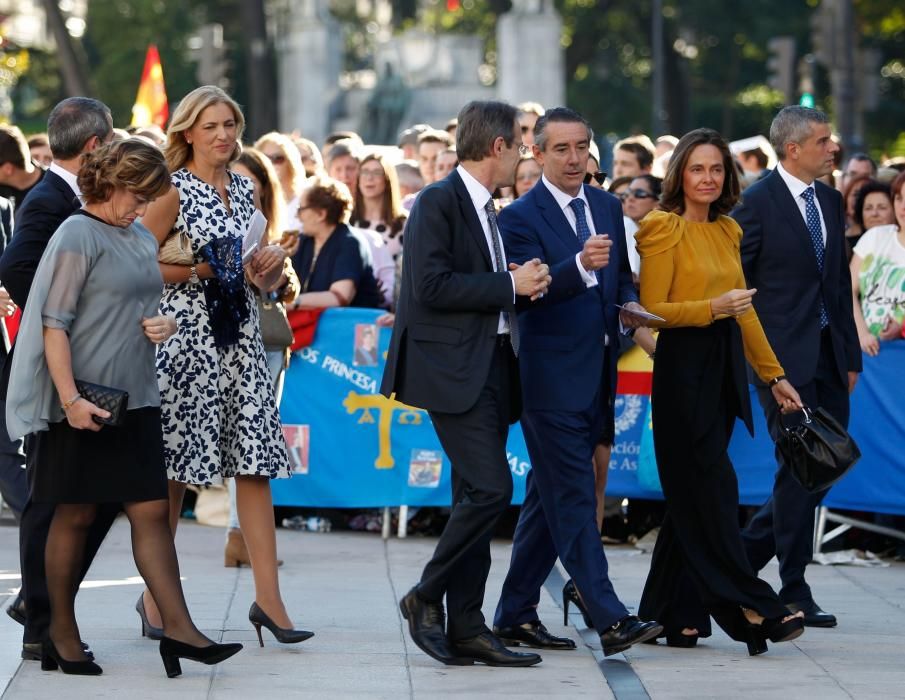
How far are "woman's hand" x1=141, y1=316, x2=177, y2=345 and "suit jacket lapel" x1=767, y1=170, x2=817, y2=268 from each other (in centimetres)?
283

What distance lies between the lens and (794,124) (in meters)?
8.08

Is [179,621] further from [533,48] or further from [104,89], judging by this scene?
[104,89]

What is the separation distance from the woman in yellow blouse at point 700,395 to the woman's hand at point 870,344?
9.26 feet

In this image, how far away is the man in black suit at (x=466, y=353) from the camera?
267 inches

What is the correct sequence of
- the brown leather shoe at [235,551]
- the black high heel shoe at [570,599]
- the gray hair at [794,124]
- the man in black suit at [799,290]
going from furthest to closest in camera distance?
1. the brown leather shoe at [235,551]
2. the gray hair at [794,124]
3. the man in black suit at [799,290]
4. the black high heel shoe at [570,599]

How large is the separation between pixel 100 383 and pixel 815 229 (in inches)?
127

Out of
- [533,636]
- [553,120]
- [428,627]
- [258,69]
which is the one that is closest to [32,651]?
[428,627]

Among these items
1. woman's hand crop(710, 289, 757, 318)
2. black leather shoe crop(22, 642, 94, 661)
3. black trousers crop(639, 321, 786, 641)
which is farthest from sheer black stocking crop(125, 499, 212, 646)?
woman's hand crop(710, 289, 757, 318)

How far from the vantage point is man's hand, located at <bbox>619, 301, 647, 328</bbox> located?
23.5 ft

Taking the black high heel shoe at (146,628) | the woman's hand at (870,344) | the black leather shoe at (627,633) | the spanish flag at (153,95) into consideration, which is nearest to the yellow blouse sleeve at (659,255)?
the black leather shoe at (627,633)

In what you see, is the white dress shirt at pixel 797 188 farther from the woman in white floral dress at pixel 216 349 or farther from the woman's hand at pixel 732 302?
the woman in white floral dress at pixel 216 349

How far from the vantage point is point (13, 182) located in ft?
34.0

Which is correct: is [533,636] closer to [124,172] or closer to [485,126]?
[485,126]

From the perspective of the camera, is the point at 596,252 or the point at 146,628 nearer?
the point at 596,252
